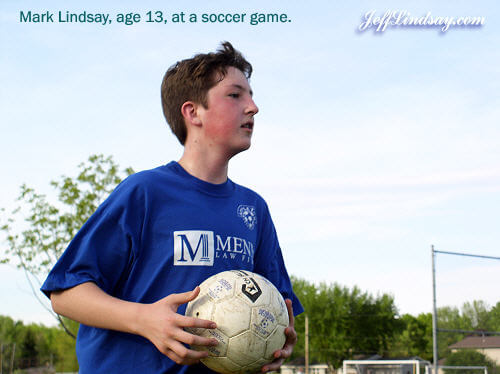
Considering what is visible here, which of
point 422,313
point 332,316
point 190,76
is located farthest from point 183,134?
point 422,313

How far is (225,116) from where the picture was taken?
3.10 metres

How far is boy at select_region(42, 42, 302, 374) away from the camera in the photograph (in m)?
2.42

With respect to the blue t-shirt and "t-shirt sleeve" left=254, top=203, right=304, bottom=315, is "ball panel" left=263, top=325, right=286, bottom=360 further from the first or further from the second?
"t-shirt sleeve" left=254, top=203, right=304, bottom=315

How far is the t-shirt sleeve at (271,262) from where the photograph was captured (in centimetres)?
336

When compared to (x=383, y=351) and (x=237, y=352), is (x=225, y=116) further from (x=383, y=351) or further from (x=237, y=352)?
(x=383, y=351)

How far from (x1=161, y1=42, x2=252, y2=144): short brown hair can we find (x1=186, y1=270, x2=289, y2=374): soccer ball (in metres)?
1.15

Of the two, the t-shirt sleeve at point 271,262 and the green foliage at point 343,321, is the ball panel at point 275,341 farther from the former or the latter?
the green foliage at point 343,321

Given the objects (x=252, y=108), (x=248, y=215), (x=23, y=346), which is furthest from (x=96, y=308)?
(x=23, y=346)

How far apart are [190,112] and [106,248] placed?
1.03m

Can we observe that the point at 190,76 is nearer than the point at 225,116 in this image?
No

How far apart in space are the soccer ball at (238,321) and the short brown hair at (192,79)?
1.15 m

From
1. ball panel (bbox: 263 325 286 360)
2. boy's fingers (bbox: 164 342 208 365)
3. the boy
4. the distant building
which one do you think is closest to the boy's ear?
the boy

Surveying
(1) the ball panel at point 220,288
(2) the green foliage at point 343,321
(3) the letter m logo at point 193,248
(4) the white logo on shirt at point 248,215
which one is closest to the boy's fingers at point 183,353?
(1) the ball panel at point 220,288

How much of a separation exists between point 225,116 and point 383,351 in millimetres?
62340
